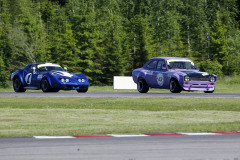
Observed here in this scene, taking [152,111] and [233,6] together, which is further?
[233,6]

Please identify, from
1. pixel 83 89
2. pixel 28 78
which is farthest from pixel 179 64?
pixel 28 78

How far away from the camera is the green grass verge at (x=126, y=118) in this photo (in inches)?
→ 443

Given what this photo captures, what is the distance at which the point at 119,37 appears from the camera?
70.2 meters

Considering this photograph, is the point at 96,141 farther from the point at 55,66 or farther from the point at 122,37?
the point at 122,37

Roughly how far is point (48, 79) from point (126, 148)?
1657cm

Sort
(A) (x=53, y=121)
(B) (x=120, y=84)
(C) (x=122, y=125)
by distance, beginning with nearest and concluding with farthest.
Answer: (C) (x=122, y=125)
(A) (x=53, y=121)
(B) (x=120, y=84)

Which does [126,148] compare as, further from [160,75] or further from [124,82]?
[124,82]

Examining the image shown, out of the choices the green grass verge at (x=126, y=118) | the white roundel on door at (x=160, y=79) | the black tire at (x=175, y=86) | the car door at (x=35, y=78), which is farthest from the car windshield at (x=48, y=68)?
the black tire at (x=175, y=86)

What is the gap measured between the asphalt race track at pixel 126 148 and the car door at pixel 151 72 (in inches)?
590

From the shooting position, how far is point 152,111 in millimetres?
16406

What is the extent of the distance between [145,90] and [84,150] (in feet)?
58.8

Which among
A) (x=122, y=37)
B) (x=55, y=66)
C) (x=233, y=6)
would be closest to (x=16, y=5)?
(x=122, y=37)

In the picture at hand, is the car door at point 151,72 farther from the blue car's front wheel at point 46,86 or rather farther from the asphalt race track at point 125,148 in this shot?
the asphalt race track at point 125,148

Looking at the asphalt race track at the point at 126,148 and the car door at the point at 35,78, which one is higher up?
the asphalt race track at the point at 126,148
